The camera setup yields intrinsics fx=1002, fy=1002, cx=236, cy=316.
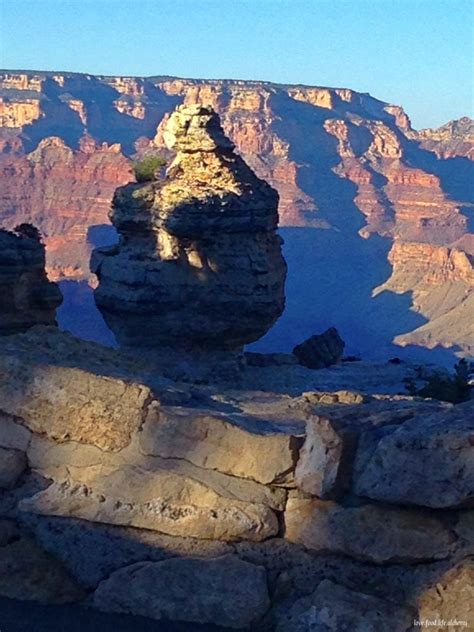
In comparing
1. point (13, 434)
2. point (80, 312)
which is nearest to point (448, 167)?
point (80, 312)

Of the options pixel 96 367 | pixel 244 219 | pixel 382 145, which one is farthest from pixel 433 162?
pixel 96 367

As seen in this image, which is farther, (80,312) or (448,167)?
(448,167)

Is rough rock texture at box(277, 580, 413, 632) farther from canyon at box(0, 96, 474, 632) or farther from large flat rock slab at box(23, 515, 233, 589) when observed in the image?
large flat rock slab at box(23, 515, 233, 589)

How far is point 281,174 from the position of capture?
105 metres

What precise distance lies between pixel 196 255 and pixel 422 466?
18.3 metres

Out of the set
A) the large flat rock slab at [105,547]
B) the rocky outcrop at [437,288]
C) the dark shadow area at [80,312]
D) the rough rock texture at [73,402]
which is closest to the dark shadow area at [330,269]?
the rocky outcrop at [437,288]

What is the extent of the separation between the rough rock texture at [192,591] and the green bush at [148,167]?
19297 mm

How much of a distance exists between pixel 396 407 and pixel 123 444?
1091 mm

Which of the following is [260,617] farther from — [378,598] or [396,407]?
[396,407]

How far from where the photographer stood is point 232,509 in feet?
11.2

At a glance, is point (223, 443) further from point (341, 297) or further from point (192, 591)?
point (341, 297)

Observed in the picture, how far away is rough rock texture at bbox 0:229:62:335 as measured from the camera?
17.2 metres

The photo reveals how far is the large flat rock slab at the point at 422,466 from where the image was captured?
10.4 ft

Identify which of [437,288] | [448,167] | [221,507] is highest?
[448,167]
